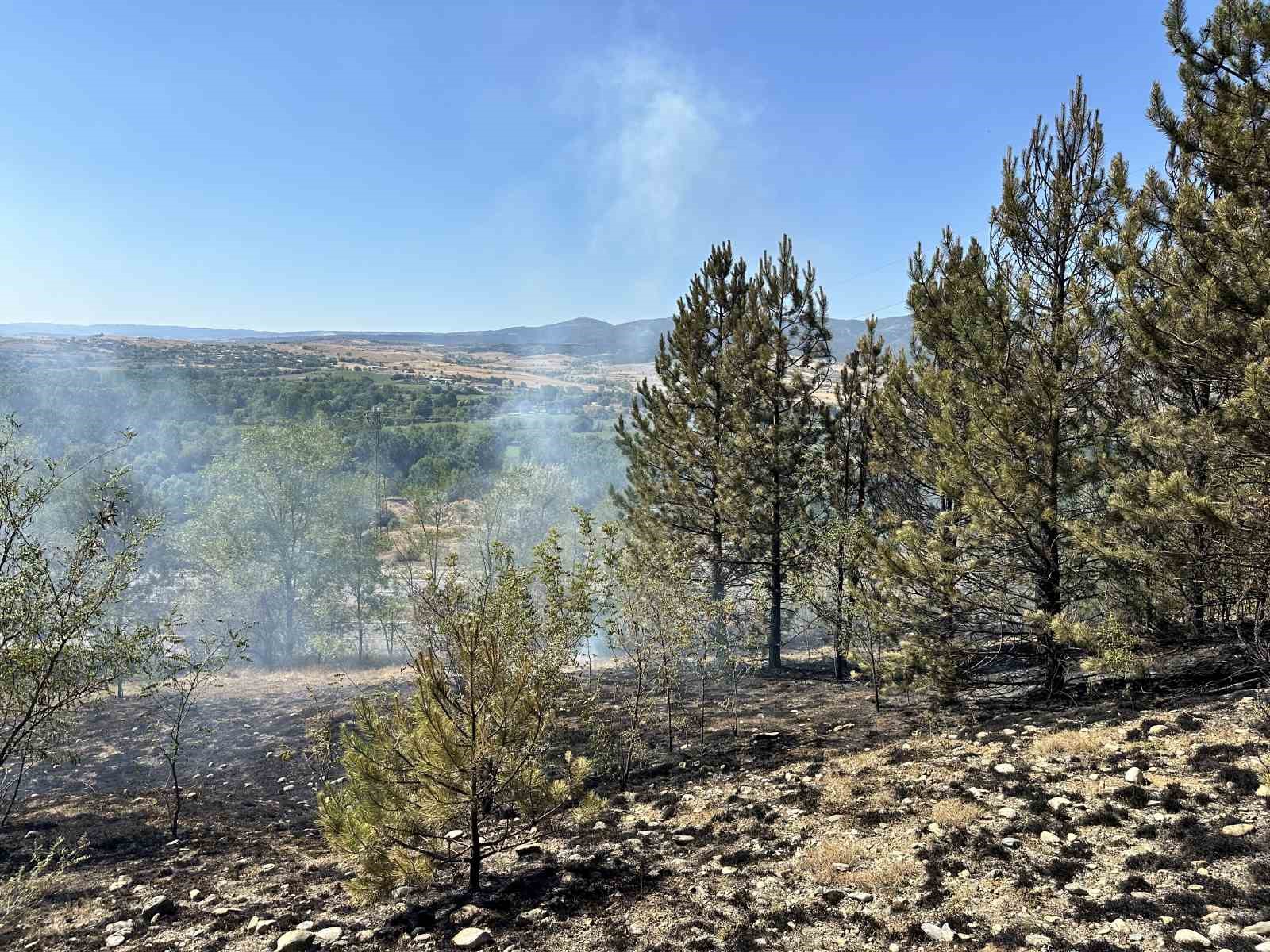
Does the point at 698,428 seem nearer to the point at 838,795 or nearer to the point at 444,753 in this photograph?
the point at 838,795

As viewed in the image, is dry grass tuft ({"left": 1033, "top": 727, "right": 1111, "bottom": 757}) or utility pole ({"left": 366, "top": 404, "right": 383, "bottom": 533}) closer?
dry grass tuft ({"left": 1033, "top": 727, "right": 1111, "bottom": 757})

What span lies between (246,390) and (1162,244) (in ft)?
291

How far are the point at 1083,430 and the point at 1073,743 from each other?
4.46 meters

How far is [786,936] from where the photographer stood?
18.9ft

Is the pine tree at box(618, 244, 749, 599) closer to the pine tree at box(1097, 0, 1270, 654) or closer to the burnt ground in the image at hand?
the burnt ground

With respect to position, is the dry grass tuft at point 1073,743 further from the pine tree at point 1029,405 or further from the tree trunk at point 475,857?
the tree trunk at point 475,857

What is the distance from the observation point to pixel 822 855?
7.24 meters

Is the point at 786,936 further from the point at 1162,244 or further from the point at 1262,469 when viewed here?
the point at 1162,244

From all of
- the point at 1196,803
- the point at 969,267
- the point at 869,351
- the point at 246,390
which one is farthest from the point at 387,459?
the point at 1196,803

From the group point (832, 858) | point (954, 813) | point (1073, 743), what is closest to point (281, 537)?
point (832, 858)

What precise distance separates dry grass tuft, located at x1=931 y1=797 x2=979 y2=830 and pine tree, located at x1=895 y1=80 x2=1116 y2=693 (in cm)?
298

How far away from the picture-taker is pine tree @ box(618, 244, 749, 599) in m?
19.7

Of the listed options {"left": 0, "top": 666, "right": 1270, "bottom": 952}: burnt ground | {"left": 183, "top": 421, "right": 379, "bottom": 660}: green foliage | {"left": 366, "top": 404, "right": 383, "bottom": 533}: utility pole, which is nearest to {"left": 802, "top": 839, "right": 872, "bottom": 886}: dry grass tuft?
{"left": 0, "top": 666, "right": 1270, "bottom": 952}: burnt ground

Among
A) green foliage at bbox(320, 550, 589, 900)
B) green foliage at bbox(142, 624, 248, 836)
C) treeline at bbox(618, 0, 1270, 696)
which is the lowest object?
green foliage at bbox(142, 624, 248, 836)
